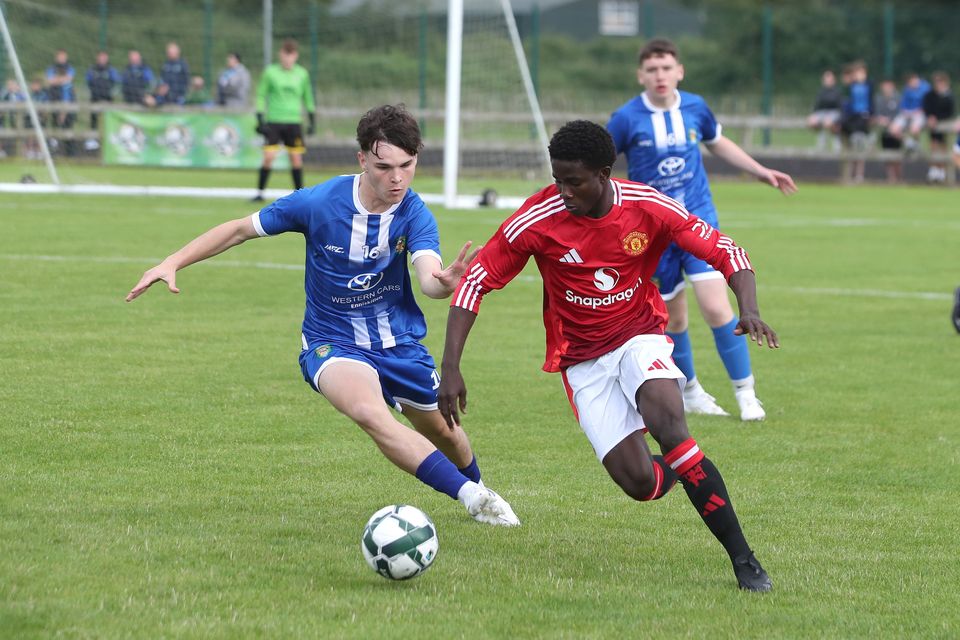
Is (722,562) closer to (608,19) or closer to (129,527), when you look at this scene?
(129,527)

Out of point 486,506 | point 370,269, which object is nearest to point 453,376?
point 486,506

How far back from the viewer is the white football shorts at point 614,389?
534 centimetres

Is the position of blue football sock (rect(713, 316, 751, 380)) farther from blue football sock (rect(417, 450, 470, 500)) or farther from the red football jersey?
blue football sock (rect(417, 450, 470, 500))

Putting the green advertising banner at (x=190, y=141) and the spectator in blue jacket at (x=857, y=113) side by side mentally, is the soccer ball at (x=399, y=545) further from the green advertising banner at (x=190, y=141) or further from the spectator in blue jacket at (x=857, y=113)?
the spectator in blue jacket at (x=857, y=113)

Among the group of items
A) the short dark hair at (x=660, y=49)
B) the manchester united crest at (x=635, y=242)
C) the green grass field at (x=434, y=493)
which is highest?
the short dark hair at (x=660, y=49)

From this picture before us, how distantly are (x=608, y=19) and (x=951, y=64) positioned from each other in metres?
26.9

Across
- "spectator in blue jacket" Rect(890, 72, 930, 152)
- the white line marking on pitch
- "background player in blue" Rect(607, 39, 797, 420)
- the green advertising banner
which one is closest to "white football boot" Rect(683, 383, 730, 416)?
"background player in blue" Rect(607, 39, 797, 420)

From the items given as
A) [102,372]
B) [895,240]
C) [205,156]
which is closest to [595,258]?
[102,372]

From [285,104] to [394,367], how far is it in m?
15.5

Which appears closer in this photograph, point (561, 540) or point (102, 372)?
point (561, 540)

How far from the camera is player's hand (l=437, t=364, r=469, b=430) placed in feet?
16.5

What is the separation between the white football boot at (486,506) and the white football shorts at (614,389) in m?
0.50

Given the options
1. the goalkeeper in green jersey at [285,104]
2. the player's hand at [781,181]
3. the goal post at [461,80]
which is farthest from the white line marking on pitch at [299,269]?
the goalkeeper in green jersey at [285,104]

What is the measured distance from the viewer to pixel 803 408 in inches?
340
